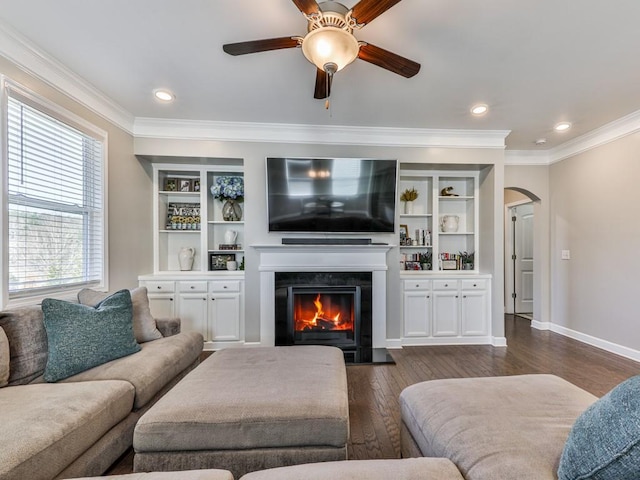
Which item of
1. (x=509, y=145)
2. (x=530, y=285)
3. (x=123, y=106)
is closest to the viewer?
(x=123, y=106)

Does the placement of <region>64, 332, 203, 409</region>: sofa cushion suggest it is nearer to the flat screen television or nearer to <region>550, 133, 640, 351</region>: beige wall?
the flat screen television

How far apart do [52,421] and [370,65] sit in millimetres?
2718

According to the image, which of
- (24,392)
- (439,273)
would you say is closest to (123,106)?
(24,392)

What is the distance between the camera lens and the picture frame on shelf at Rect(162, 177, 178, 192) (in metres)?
3.82

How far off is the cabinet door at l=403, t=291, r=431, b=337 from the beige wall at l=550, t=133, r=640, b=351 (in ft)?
6.47

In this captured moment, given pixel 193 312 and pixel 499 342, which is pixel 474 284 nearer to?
pixel 499 342

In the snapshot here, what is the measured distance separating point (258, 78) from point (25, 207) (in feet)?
6.27

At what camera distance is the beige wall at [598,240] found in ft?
10.5

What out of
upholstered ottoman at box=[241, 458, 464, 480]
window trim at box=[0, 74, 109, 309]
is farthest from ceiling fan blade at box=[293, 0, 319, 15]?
window trim at box=[0, 74, 109, 309]

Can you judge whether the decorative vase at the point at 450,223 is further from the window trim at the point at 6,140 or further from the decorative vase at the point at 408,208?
the window trim at the point at 6,140

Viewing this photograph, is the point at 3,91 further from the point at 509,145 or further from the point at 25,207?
the point at 509,145

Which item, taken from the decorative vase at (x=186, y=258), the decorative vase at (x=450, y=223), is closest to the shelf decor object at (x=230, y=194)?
the decorative vase at (x=186, y=258)

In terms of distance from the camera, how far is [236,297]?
3.43 metres

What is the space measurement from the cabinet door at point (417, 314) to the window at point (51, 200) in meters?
3.21
